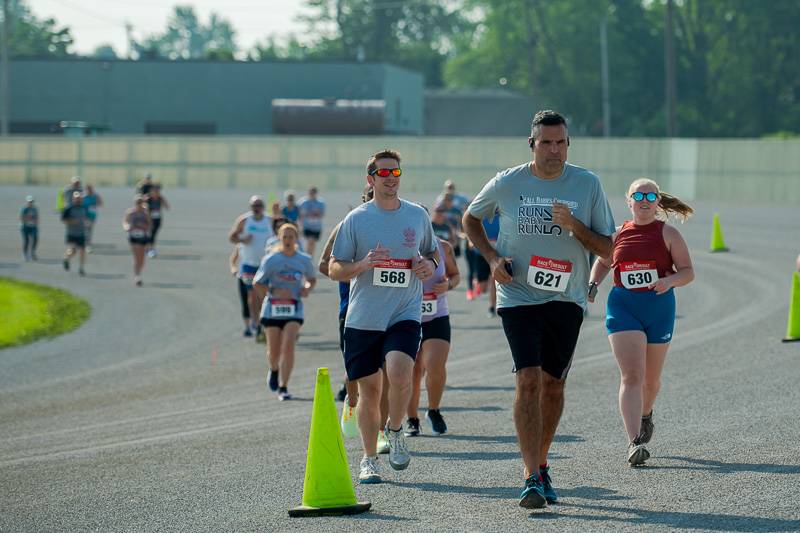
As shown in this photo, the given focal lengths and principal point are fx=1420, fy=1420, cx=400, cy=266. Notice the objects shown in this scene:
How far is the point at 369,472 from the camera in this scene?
8.60m

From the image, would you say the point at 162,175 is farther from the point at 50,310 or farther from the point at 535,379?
the point at 535,379

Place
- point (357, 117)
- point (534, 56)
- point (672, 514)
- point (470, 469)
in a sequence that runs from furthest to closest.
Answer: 1. point (534, 56)
2. point (357, 117)
3. point (470, 469)
4. point (672, 514)

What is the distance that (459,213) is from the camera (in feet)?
76.9

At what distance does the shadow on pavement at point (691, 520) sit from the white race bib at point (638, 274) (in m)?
2.02

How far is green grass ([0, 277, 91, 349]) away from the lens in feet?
69.7

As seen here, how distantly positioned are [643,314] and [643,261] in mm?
339

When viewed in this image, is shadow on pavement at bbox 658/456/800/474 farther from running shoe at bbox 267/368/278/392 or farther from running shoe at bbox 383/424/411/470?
running shoe at bbox 267/368/278/392

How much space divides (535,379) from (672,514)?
1.00 meters

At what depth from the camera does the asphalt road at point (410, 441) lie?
25.2 feet

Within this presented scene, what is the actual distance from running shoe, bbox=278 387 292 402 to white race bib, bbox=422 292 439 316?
3.11 metres

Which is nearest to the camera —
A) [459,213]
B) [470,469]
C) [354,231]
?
[354,231]

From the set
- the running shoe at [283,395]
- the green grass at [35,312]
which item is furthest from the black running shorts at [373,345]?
the green grass at [35,312]

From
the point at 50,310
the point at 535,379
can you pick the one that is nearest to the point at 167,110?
the point at 50,310

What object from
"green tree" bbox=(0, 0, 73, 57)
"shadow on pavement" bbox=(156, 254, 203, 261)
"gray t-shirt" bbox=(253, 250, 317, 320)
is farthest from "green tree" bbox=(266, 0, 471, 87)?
"gray t-shirt" bbox=(253, 250, 317, 320)
